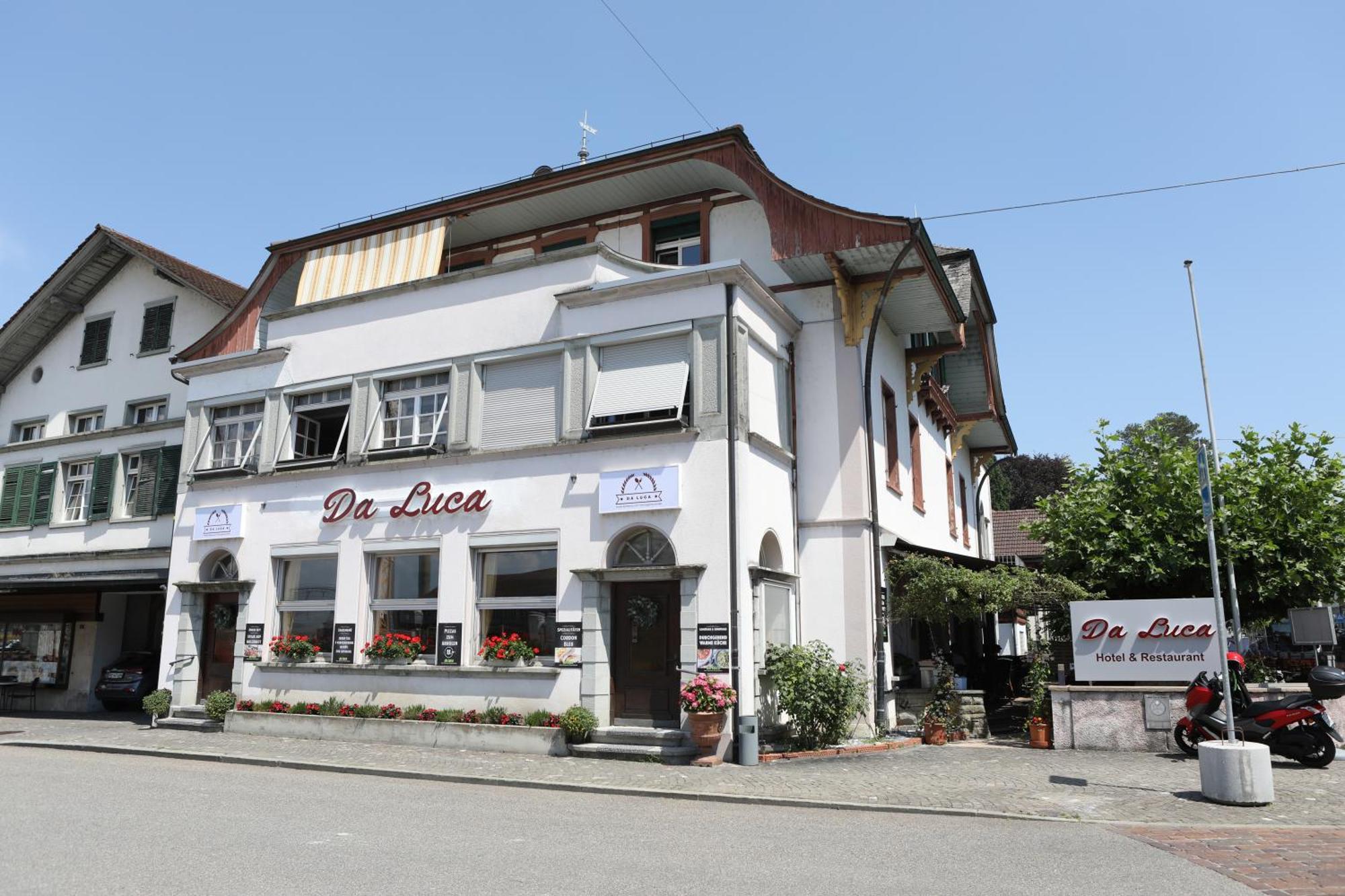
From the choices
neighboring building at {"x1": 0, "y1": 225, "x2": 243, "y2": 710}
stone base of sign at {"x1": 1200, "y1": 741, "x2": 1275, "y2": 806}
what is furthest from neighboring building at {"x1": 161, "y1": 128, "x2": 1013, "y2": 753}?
stone base of sign at {"x1": 1200, "y1": 741, "x2": 1275, "y2": 806}

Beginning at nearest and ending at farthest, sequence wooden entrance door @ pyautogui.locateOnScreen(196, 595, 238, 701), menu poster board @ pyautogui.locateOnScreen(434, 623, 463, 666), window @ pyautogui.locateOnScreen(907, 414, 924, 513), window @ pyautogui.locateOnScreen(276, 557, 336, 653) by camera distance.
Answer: menu poster board @ pyautogui.locateOnScreen(434, 623, 463, 666) < window @ pyautogui.locateOnScreen(276, 557, 336, 653) < wooden entrance door @ pyautogui.locateOnScreen(196, 595, 238, 701) < window @ pyautogui.locateOnScreen(907, 414, 924, 513)

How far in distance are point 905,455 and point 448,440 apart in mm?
9619

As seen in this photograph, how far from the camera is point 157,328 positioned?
2478 cm

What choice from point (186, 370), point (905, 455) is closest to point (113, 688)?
point (186, 370)

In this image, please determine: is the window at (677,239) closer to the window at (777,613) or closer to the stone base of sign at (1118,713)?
the window at (777,613)

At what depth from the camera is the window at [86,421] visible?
2525cm

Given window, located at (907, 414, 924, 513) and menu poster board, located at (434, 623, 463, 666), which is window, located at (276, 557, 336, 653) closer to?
menu poster board, located at (434, 623, 463, 666)

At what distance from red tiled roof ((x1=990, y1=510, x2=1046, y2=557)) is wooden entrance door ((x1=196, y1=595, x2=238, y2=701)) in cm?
2735

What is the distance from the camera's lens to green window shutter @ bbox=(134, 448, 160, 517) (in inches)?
890

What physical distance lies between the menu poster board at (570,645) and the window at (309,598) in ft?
15.6

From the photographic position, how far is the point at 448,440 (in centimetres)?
1672

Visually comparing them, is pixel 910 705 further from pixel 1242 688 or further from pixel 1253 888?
pixel 1253 888

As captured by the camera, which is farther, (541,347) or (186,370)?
(186,370)

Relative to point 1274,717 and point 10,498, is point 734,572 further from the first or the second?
point 10,498
